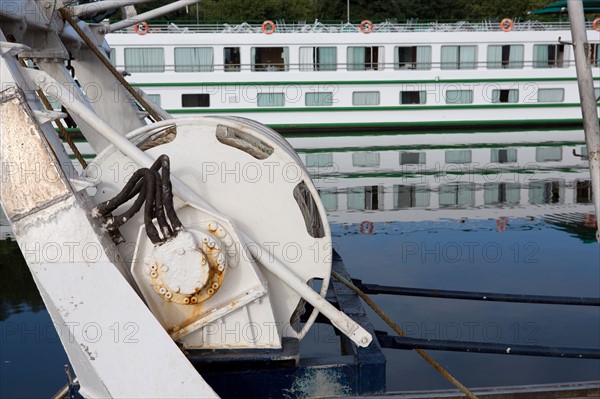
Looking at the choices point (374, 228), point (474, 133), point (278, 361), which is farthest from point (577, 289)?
point (474, 133)

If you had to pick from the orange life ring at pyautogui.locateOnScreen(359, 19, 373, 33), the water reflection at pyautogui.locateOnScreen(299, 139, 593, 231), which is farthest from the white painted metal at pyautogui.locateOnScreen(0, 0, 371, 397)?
the orange life ring at pyautogui.locateOnScreen(359, 19, 373, 33)

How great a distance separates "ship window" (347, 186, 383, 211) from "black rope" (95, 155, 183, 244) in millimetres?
12457

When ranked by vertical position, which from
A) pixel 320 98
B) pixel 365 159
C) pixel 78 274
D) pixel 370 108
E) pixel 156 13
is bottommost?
pixel 365 159

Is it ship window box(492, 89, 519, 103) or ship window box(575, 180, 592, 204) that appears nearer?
ship window box(575, 180, 592, 204)

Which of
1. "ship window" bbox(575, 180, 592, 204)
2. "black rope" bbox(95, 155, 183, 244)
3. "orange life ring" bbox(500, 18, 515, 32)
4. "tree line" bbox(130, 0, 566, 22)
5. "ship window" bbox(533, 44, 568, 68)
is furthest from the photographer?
"tree line" bbox(130, 0, 566, 22)

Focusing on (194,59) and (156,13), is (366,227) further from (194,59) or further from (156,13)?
(194,59)

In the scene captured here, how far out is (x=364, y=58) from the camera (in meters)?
28.7

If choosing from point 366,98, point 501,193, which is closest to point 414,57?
point 366,98

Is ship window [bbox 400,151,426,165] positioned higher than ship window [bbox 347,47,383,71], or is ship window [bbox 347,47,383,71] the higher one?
ship window [bbox 347,47,383,71]

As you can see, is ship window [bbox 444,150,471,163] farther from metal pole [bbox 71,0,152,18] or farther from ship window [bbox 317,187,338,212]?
metal pole [bbox 71,0,152,18]

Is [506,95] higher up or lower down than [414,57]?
lower down

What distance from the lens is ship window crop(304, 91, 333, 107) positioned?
28.0 meters

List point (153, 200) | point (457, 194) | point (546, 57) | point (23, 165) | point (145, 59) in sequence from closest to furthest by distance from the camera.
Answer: point (23, 165)
point (153, 200)
point (457, 194)
point (145, 59)
point (546, 57)

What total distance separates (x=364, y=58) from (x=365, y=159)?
753 cm
